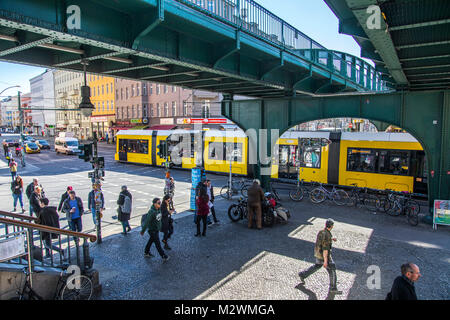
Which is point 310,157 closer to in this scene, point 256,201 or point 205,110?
point 256,201

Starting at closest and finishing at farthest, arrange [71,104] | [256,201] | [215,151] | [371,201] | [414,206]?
[256,201] → [414,206] → [371,201] → [215,151] → [71,104]

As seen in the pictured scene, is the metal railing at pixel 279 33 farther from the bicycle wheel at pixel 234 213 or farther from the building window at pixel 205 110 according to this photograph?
the building window at pixel 205 110

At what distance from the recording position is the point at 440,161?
465 inches

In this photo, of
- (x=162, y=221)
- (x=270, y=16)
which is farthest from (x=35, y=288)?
(x=270, y=16)

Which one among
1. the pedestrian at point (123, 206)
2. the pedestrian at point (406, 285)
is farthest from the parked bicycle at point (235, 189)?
the pedestrian at point (406, 285)

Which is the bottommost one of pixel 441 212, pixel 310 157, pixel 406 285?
pixel 441 212

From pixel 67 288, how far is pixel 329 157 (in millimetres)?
15362

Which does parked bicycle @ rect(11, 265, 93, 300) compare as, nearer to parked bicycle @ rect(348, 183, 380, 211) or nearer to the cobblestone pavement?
the cobblestone pavement

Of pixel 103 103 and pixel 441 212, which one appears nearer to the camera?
pixel 441 212

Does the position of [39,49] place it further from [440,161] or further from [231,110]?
[440,161]

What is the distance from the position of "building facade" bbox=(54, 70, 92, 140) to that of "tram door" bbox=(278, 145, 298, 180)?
59350mm

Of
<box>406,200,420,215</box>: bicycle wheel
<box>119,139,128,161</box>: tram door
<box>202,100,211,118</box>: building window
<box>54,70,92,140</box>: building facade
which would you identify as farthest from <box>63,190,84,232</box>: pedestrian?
<box>54,70,92,140</box>: building facade

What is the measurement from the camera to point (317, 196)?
15.1 m

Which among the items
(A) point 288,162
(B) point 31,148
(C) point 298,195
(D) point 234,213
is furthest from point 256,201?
(B) point 31,148
